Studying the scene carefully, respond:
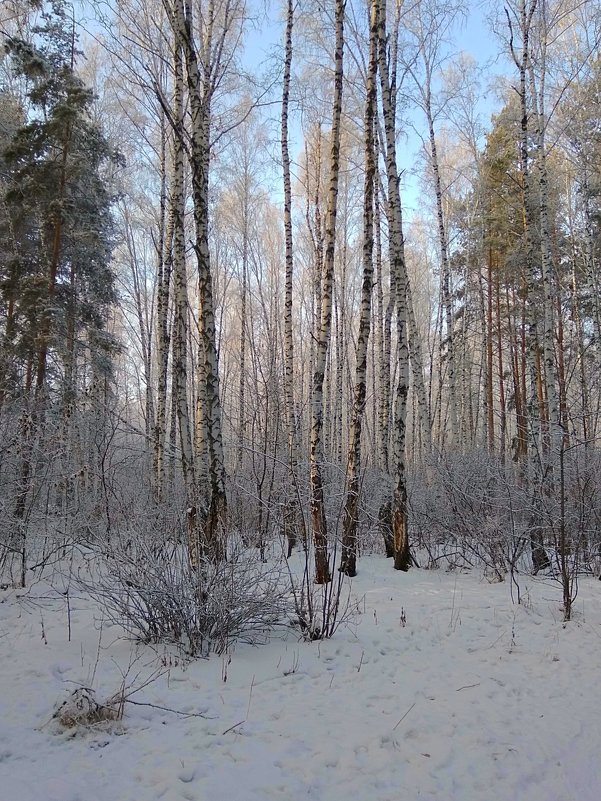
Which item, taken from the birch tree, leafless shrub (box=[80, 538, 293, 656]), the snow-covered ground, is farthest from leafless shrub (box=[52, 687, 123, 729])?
the birch tree

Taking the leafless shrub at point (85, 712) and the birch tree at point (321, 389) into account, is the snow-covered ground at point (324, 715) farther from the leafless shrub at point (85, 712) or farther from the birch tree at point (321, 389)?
the birch tree at point (321, 389)

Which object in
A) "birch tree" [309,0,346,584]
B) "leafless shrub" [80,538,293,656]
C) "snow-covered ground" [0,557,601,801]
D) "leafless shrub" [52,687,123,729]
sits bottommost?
"snow-covered ground" [0,557,601,801]

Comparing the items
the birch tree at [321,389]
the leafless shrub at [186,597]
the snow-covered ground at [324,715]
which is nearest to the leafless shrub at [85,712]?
the snow-covered ground at [324,715]

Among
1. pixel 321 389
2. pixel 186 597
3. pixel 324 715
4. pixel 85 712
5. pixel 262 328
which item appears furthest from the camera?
pixel 262 328

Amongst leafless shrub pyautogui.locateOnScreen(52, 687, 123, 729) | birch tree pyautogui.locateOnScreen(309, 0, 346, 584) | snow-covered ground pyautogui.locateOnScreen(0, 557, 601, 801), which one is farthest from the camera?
birch tree pyautogui.locateOnScreen(309, 0, 346, 584)

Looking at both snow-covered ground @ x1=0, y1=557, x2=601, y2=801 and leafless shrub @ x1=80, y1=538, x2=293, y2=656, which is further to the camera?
leafless shrub @ x1=80, y1=538, x2=293, y2=656

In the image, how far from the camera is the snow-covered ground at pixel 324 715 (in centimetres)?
235

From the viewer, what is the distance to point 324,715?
9.89 feet

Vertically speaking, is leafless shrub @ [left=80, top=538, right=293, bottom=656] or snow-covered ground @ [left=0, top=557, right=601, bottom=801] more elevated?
leafless shrub @ [left=80, top=538, right=293, bottom=656]

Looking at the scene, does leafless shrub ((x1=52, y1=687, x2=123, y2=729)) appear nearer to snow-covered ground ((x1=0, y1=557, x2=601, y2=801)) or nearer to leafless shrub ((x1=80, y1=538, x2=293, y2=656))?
snow-covered ground ((x1=0, y1=557, x2=601, y2=801))

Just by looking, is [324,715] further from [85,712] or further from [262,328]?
[262,328]

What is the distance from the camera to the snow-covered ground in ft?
7.70

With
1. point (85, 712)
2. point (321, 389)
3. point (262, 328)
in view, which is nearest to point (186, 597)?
point (85, 712)

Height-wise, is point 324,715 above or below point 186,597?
below
